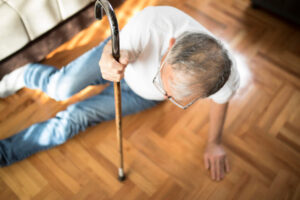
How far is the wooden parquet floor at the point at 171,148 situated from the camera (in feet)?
3.92

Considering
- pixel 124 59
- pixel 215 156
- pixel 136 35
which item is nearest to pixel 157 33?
pixel 136 35

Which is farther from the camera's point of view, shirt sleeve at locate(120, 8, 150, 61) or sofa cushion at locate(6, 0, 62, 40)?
sofa cushion at locate(6, 0, 62, 40)

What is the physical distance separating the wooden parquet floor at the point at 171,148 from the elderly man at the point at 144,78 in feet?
0.21

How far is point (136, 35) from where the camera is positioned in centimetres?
92

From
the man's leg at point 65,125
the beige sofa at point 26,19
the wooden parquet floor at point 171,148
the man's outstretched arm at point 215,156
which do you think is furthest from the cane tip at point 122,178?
the beige sofa at point 26,19

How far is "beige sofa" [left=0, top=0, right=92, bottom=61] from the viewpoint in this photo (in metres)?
1.15

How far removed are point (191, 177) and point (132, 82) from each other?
0.47 m

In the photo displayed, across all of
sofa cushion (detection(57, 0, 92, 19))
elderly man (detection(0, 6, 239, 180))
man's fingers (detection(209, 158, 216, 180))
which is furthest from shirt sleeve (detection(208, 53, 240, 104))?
sofa cushion (detection(57, 0, 92, 19))

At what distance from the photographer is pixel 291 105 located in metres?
1.44

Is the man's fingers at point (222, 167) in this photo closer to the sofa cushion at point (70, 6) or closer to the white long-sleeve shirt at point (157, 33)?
the white long-sleeve shirt at point (157, 33)

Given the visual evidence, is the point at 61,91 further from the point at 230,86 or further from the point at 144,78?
the point at 230,86

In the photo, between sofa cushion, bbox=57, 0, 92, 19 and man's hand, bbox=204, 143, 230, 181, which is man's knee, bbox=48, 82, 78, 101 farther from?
man's hand, bbox=204, 143, 230, 181

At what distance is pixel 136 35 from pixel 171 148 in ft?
1.88

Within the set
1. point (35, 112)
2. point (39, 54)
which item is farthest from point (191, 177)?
point (39, 54)
